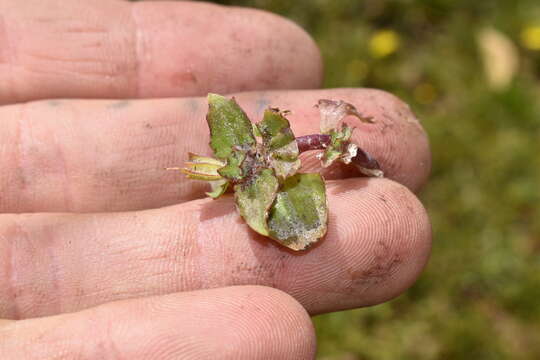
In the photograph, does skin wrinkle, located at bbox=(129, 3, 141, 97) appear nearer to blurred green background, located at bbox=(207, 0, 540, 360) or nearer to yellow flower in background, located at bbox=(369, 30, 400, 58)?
blurred green background, located at bbox=(207, 0, 540, 360)

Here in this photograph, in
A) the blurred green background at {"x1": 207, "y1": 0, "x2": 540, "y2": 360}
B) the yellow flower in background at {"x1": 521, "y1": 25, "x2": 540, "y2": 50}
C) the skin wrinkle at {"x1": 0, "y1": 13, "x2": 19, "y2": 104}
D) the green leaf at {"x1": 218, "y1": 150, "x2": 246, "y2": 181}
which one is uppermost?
the skin wrinkle at {"x1": 0, "y1": 13, "x2": 19, "y2": 104}

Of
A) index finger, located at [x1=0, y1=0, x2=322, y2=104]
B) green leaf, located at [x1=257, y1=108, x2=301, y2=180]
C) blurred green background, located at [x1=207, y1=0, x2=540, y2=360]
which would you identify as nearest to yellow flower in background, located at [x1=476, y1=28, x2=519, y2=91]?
blurred green background, located at [x1=207, y1=0, x2=540, y2=360]

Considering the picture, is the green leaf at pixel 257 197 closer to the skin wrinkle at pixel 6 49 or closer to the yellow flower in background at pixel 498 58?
the skin wrinkle at pixel 6 49

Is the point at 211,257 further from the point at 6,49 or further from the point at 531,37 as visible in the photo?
the point at 531,37

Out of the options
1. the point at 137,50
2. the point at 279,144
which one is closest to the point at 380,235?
the point at 279,144

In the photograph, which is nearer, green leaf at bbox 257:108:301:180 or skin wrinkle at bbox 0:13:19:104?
green leaf at bbox 257:108:301:180

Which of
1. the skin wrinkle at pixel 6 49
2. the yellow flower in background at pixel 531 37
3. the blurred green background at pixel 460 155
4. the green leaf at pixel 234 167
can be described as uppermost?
the skin wrinkle at pixel 6 49

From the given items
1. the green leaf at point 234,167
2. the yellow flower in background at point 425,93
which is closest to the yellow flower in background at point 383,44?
the yellow flower in background at point 425,93

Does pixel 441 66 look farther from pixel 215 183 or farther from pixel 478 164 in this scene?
pixel 215 183
